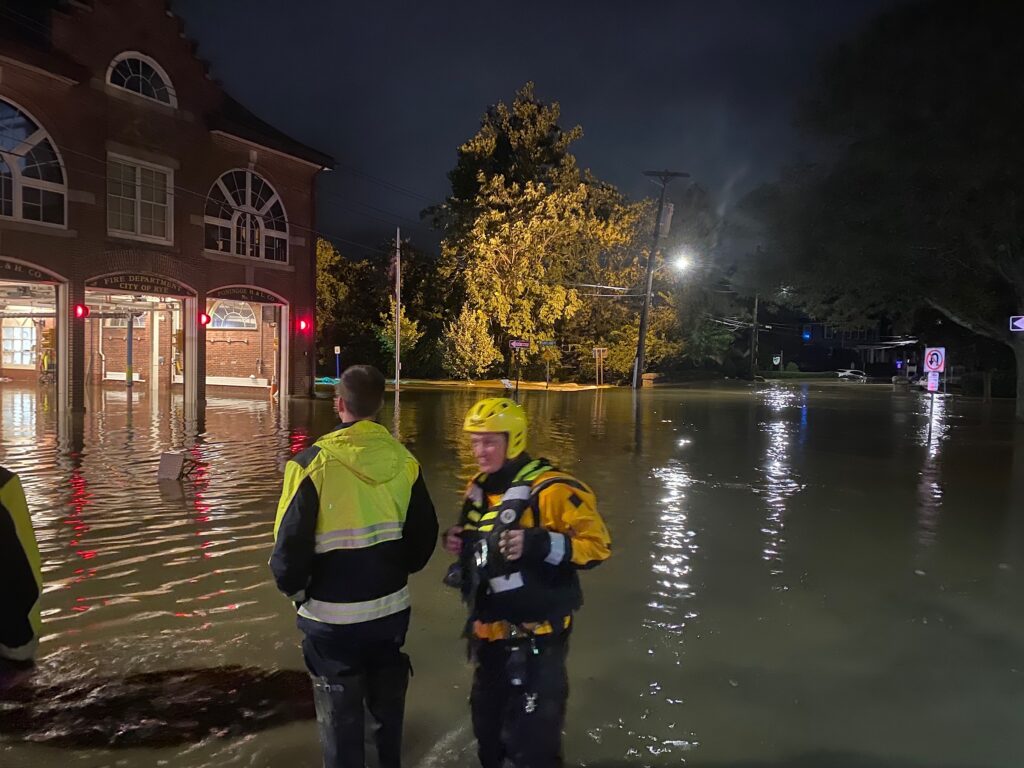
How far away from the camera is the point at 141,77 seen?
2511 cm

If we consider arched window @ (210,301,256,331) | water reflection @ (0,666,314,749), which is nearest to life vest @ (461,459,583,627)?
water reflection @ (0,666,314,749)

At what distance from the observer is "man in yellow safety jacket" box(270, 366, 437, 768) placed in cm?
293

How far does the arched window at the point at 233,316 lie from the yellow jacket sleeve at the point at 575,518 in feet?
110

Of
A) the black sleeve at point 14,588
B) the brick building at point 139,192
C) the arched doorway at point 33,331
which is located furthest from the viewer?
the arched doorway at point 33,331

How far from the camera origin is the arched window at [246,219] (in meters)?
27.8

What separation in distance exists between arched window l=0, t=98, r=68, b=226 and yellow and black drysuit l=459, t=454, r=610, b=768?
2387 cm

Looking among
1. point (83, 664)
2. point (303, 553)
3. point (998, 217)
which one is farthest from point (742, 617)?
point (998, 217)

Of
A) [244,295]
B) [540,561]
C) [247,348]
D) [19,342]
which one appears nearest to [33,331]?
[19,342]

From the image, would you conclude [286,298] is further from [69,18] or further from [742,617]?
[742,617]

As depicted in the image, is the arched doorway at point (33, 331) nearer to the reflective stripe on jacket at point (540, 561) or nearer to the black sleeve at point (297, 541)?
the black sleeve at point (297, 541)

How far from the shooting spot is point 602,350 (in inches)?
1779

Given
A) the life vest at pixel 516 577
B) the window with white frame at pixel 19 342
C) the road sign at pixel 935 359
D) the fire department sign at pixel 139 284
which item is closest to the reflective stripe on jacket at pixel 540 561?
the life vest at pixel 516 577

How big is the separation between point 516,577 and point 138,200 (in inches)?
1026

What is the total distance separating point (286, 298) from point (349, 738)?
95.3 ft
